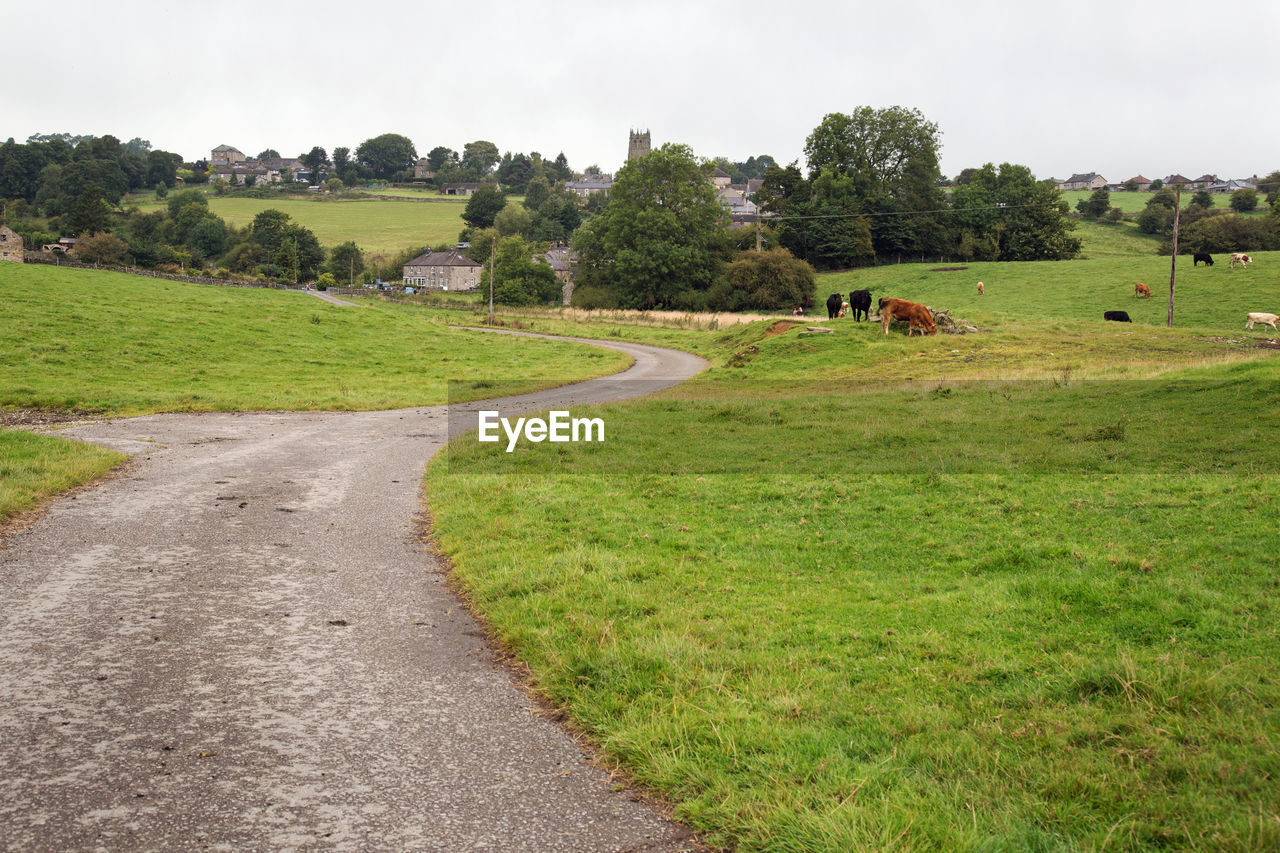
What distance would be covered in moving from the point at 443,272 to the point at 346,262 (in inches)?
623

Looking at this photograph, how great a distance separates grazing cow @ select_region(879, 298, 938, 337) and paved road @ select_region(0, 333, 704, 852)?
30920 millimetres

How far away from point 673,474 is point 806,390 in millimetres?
13931

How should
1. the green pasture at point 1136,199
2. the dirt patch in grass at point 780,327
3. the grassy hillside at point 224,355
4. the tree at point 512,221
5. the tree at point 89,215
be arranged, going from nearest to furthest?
the grassy hillside at point 224,355, the dirt patch in grass at point 780,327, the green pasture at point 1136,199, the tree at point 89,215, the tree at point 512,221

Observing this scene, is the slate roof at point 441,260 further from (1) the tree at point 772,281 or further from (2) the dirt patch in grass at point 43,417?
(2) the dirt patch in grass at point 43,417

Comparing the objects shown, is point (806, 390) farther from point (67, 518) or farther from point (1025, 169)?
point (1025, 169)

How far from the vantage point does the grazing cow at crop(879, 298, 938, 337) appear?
123 feet

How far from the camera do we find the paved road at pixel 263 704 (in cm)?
429

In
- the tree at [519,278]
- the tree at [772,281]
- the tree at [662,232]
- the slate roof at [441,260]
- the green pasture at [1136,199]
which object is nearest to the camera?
the tree at [772,281]

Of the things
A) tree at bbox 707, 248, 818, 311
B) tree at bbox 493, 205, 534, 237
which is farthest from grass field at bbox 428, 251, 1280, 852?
tree at bbox 493, 205, 534, 237

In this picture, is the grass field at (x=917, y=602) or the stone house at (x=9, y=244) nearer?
the grass field at (x=917, y=602)

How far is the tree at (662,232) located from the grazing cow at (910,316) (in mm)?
45995

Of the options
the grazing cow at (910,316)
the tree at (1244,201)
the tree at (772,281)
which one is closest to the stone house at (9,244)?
the tree at (772,281)

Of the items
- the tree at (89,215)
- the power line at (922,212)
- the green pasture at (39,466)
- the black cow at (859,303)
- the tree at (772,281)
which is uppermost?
the tree at (89,215)

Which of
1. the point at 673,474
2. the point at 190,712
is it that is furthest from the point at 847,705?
the point at 673,474
